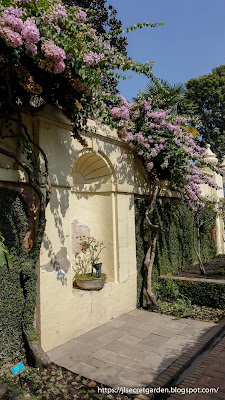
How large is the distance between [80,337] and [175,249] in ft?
15.6

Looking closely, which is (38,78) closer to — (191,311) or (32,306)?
(32,306)

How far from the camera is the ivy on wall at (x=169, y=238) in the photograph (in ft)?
25.0

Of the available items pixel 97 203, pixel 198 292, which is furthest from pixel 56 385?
pixel 198 292

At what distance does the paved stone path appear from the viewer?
361 centimetres

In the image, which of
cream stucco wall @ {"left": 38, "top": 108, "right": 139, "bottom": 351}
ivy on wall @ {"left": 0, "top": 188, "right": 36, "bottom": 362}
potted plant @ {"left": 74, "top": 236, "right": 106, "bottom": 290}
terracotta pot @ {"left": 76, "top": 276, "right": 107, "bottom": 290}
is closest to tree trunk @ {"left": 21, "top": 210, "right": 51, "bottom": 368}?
ivy on wall @ {"left": 0, "top": 188, "right": 36, "bottom": 362}

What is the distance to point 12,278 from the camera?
4648 mm

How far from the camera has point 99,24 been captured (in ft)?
38.7

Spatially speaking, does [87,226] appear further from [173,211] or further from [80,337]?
[173,211]

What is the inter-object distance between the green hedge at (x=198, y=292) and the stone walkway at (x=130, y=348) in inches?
46.8

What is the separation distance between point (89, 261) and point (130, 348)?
94.4 inches

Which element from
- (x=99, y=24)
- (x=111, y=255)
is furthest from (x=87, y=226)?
(x=99, y=24)

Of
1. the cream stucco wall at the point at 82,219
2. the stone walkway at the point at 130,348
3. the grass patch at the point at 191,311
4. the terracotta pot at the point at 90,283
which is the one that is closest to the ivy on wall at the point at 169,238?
the cream stucco wall at the point at 82,219

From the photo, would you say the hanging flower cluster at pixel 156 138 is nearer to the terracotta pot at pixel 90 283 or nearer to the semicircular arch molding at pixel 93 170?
the semicircular arch molding at pixel 93 170

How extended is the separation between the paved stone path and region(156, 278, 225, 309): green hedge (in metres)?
2.58
